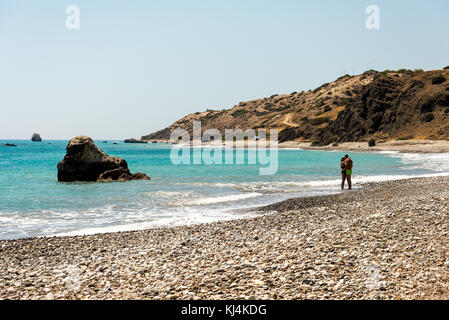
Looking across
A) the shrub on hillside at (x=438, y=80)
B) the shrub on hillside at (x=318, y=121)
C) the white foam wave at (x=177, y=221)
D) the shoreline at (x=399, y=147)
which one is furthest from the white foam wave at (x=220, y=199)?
the shrub on hillside at (x=318, y=121)

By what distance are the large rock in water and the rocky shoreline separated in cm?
2229

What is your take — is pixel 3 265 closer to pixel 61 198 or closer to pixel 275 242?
pixel 275 242

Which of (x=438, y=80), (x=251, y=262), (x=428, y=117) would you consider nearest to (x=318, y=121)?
(x=438, y=80)

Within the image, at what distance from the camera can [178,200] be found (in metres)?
23.9

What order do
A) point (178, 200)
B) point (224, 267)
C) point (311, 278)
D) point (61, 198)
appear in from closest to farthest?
point (311, 278)
point (224, 267)
point (178, 200)
point (61, 198)

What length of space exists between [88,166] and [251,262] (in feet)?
97.3

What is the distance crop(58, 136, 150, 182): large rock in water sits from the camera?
35688 millimetres

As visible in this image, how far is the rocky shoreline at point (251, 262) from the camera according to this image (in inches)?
305

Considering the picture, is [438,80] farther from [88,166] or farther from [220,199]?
[220,199]

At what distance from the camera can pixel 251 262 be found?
924 centimetres

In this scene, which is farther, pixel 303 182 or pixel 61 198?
pixel 303 182

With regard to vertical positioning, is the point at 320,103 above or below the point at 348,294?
above
